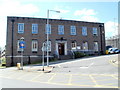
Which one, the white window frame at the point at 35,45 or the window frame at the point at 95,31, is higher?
the window frame at the point at 95,31

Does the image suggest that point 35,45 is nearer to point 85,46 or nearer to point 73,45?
point 73,45

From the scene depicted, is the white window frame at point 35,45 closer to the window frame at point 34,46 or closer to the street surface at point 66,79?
the window frame at point 34,46

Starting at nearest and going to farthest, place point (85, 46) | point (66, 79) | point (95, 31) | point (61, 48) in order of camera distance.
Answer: point (66, 79)
point (61, 48)
point (85, 46)
point (95, 31)

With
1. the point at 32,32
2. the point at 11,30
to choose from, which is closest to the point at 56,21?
the point at 32,32

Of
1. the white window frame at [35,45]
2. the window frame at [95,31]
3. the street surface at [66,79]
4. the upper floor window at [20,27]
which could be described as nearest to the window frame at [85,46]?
the window frame at [95,31]

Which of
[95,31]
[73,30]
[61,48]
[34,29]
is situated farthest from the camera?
[95,31]

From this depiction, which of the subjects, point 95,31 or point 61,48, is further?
point 95,31

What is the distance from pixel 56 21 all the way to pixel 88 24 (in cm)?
787

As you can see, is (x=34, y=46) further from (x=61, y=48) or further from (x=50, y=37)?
(x=61, y=48)

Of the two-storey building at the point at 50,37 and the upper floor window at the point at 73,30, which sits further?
the upper floor window at the point at 73,30

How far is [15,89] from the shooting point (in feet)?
27.5

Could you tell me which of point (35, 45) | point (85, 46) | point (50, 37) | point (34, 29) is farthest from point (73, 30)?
point (35, 45)

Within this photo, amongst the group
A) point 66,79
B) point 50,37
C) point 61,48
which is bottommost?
point 66,79

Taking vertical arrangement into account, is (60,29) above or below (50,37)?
above
